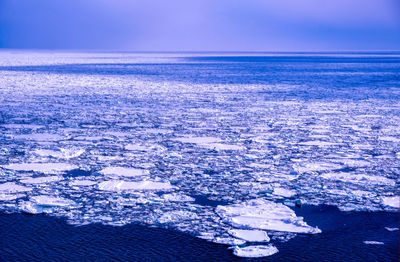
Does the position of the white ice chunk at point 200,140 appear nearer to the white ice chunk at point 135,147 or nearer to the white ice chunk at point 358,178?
the white ice chunk at point 135,147

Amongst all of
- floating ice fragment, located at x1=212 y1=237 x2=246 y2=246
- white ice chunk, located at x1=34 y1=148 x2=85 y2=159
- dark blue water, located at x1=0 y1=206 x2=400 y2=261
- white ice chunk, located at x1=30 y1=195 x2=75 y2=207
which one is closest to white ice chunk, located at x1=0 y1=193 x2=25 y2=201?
white ice chunk, located at x1=30 y1=195 x2=75 y2=207

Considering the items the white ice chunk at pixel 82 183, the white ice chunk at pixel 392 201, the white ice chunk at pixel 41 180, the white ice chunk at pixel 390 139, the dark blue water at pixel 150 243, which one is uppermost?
the white ice chunk at pixel 390 139

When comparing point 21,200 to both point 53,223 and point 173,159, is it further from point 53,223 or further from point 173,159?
point 173,159

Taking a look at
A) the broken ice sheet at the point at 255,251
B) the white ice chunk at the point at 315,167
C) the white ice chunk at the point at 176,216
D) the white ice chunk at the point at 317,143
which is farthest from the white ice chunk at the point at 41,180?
the white ice chunk at the point at 317,143

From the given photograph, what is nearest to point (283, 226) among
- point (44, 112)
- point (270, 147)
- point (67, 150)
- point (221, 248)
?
point (221, 248)

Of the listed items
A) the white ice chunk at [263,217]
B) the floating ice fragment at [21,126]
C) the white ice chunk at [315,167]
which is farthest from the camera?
the floating ice fragment at [21,126]

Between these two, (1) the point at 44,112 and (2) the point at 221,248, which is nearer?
(2) the point at 221,248
